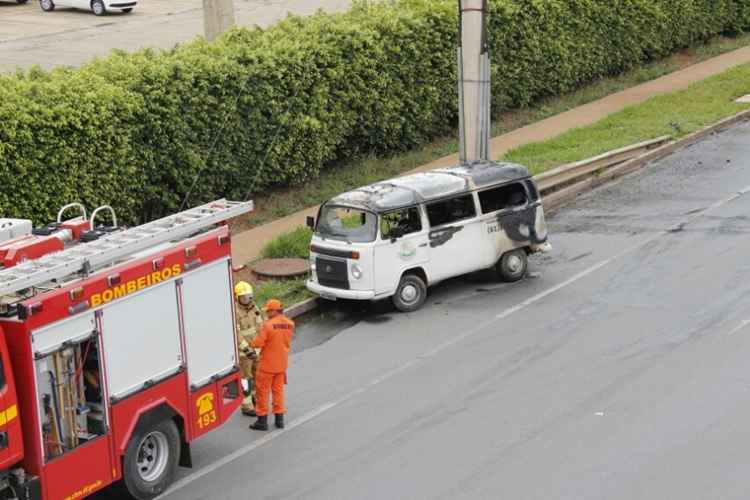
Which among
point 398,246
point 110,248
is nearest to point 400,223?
point 398,246

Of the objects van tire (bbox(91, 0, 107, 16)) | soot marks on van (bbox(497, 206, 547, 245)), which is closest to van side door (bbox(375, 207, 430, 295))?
soot marks on van (bbox(497, 206, 547, 245))

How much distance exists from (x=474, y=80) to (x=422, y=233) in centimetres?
486

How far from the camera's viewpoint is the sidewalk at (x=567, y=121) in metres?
21.8

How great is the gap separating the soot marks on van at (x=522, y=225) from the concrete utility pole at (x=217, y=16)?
10366 mm

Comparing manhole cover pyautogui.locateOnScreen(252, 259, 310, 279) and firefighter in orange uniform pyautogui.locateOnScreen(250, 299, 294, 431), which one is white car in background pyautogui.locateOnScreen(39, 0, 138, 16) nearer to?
manhole cover pyautogui.locateOnScreen(252, 259, 310, 279)

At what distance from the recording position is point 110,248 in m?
12.2

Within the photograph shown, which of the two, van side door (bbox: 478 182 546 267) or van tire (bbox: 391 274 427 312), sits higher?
van side door (bbox: 478 182 546 267)

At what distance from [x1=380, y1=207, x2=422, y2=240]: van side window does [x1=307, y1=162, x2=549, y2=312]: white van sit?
0.01 m

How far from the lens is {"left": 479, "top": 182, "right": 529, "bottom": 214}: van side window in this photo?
19.2 metres

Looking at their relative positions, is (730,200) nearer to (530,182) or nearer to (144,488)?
(530,182)

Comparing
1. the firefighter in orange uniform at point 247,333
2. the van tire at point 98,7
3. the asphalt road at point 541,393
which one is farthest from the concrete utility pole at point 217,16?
the van tire at point 98,7

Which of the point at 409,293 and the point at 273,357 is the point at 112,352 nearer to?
the point at 273,357

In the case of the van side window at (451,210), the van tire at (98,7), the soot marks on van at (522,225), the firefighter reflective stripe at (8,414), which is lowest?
the soot marks on van at (522,225)

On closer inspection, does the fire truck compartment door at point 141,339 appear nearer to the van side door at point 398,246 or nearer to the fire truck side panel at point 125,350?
the fire truck side panel at point 125,350
